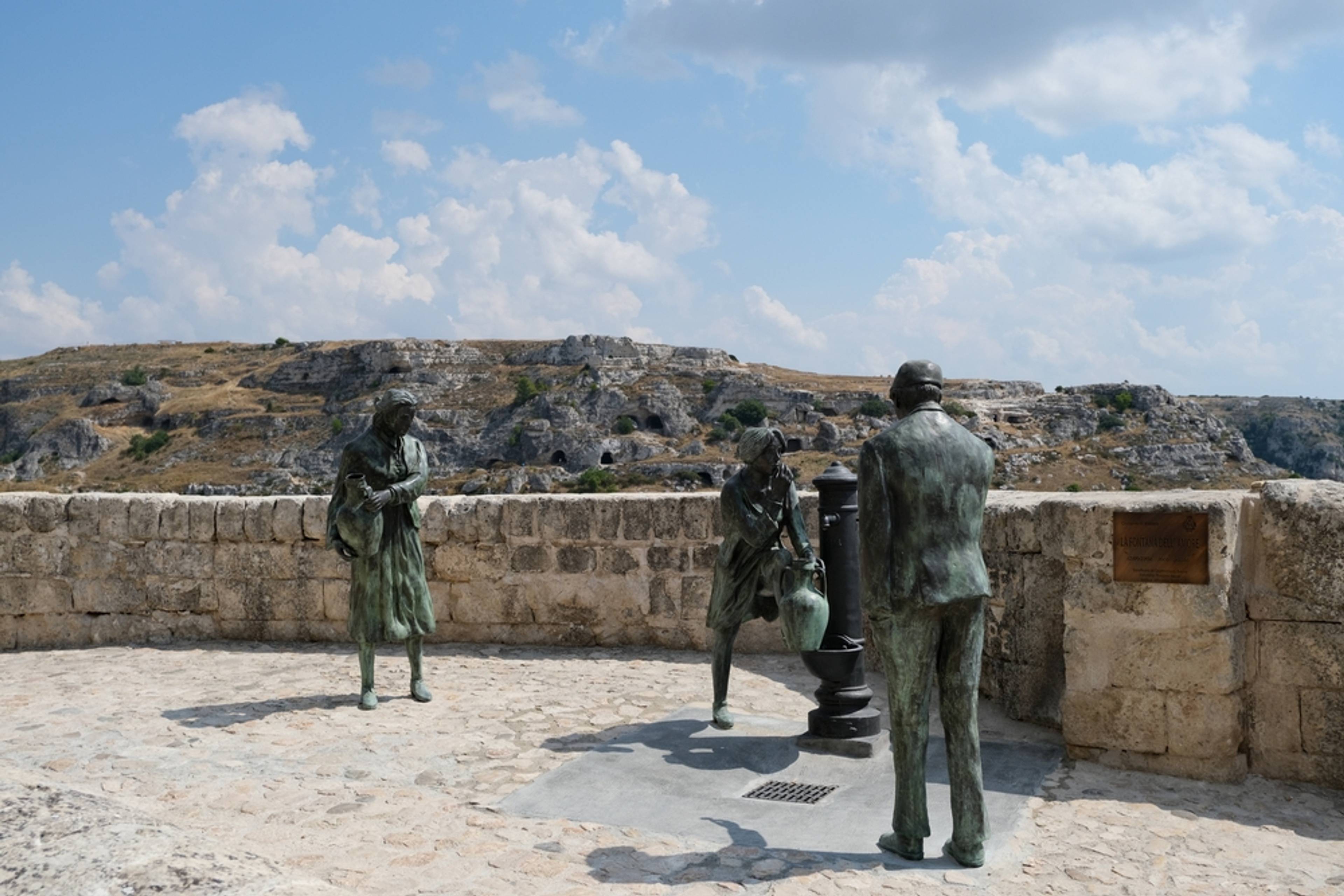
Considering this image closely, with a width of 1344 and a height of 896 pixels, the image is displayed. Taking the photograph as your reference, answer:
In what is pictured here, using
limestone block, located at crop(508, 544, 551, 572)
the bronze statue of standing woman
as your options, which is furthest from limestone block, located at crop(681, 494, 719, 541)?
the bronze statue of standing woman

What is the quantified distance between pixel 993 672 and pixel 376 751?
3325 mm

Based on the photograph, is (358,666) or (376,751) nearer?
(376,751)

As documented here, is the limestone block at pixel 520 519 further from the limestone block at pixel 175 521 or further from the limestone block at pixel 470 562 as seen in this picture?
the limestone block at pixel 175 521

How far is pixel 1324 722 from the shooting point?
4941 mm

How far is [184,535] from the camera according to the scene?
884 cm

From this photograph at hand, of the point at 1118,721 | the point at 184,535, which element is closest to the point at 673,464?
the point at 184,535

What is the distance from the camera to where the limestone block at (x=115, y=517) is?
888cm

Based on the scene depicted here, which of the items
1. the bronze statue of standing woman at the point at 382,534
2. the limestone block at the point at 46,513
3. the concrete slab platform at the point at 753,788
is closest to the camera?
the concrete slab platform at the point at 753,788

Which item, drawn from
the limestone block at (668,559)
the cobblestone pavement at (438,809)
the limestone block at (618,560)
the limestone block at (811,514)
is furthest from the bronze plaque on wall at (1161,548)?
the limestone block at (618,560)

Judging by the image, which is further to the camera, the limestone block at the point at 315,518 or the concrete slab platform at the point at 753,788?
the limestone block at the point at 315,518

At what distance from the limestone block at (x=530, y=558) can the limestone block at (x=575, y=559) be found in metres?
0.08

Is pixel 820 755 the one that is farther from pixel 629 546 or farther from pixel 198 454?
pixel 198 454

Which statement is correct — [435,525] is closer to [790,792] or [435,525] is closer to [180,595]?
[180,595]

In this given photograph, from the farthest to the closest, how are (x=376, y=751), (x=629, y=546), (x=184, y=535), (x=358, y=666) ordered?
(x=184, y=535) < (x=629, y=546) < (x=358, y=666) < (x=376, y=751)
